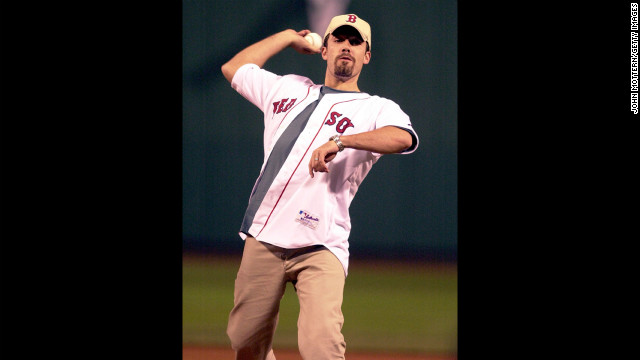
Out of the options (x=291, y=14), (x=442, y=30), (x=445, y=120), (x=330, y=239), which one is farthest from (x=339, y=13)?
(x=330, y=239)

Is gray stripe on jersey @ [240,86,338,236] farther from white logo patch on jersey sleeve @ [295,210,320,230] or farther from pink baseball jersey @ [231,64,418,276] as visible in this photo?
white logo patch on jersey sleeve @ [295,210,320,230]

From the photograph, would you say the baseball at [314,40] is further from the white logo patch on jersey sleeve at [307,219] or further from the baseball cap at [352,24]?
the white logo patch on jersey sleeve at [307,219]

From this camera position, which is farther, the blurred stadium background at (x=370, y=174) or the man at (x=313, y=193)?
the blurred stadium background at (x=370, y=174)

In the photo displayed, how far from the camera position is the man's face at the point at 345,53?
3428 millimetres

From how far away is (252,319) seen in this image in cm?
323

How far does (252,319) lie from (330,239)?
1.68ft

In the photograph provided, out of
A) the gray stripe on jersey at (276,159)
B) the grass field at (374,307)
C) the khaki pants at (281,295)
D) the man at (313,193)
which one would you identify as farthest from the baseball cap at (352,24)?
the grass field at (374,307)

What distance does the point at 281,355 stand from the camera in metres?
3.77

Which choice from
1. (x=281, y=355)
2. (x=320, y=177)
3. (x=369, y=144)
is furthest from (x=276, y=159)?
(x=281, y=355)

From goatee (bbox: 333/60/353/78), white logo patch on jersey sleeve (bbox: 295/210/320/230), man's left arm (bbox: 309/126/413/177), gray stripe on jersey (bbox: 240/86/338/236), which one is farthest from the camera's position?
goatee (bbox: 333/60/353/78)

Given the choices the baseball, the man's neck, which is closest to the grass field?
the man's neck

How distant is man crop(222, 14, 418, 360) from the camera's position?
308 centimetres

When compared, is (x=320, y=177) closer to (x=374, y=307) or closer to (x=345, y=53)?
(x=345, y=53)
